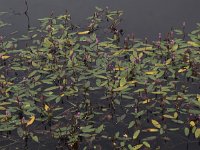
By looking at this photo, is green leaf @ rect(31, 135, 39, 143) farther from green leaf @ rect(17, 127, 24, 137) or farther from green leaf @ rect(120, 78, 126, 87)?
green leaf @ rect(120, 78, 126, 87)

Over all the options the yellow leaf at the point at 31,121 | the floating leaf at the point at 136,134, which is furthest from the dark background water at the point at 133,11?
the yellow leaf at the point at 31,121

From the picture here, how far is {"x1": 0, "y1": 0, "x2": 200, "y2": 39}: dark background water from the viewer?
317 inches

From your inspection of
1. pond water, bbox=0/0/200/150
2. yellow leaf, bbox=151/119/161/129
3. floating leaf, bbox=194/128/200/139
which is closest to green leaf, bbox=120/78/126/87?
yellow leaf, bbox=151/119/161/129

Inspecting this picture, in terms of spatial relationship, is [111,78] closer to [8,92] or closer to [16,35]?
[8,92]

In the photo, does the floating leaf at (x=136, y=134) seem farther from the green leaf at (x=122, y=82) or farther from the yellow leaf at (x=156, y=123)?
the green leaf at (x=122, y=82)

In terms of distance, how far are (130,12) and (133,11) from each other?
8cm

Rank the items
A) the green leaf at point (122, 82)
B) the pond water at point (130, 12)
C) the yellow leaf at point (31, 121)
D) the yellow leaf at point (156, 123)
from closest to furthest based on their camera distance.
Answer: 1. the yellow leaf at point (156, 123)
2. the yellow leaf at point (31, 121)
3. the green leaf at point (122, 82)
4. the pond water at point (130, 12)

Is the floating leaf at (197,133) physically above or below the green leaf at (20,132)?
above

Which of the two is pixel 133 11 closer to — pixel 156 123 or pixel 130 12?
pixel 130 12

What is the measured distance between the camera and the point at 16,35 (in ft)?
26.5

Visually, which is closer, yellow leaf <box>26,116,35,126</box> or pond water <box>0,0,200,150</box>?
yellow leaf <box>26,116,35,126</box>

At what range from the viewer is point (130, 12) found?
8.64 m

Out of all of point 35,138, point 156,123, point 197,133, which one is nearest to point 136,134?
point 156,123

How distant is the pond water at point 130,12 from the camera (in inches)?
317
